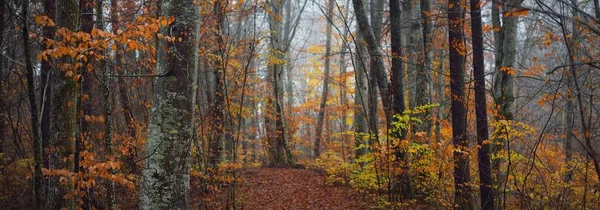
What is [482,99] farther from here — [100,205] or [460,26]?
[100,205]

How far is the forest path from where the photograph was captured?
9.30 m

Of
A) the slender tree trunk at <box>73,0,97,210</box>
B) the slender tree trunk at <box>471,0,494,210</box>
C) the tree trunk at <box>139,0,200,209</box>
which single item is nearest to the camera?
the tree trunk at <box>139,0,200,209</box>

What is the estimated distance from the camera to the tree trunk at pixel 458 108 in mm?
6773

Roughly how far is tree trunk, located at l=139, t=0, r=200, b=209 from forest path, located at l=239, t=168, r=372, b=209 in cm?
446

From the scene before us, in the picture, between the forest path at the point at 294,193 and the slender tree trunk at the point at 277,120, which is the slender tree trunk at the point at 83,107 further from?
the slender tree trunk at the point at 277,120

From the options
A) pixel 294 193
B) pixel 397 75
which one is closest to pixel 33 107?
pixel 397 75

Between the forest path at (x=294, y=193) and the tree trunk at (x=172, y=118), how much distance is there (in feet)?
14.6

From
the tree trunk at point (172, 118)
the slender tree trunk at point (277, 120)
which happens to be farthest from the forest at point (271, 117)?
the slender tree trunk at point (277, 120)

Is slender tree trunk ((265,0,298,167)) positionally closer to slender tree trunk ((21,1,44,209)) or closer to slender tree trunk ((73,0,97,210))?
slender tree trunk ((73,0,97,210))

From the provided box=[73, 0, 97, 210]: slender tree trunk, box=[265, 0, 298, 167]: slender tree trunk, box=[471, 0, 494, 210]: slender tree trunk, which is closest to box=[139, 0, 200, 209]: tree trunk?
box=[73, 0, 97, 210]: slender tree trunk

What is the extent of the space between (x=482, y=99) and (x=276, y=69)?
997 centimetres

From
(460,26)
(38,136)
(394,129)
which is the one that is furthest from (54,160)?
(460,26)

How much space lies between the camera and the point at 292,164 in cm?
1577

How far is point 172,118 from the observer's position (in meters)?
4.78
